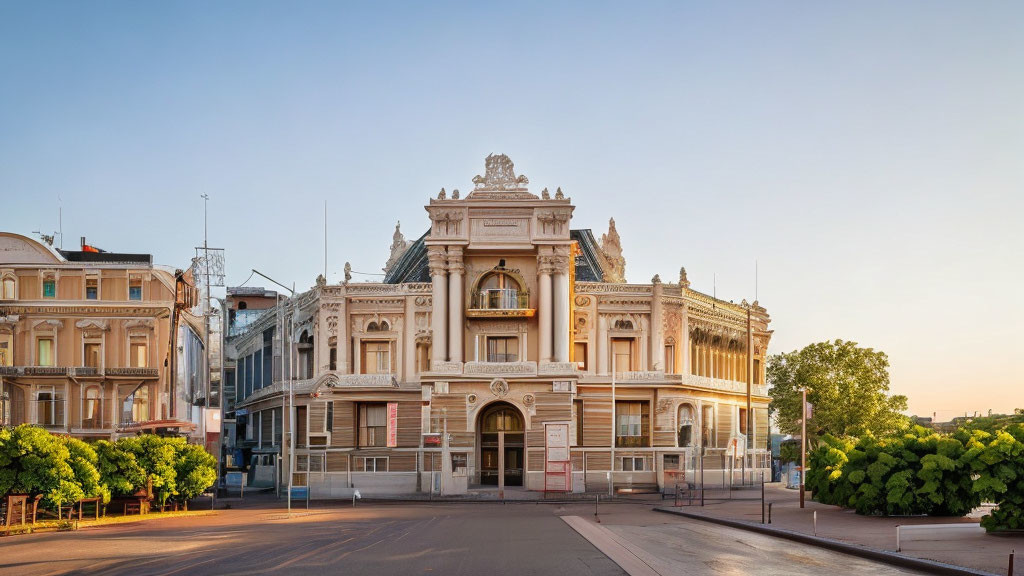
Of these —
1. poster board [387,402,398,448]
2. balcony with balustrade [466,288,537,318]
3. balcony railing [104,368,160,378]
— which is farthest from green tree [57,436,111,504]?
balcony with balustrade [466,288,537,318]

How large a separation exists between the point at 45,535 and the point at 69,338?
1468 inches

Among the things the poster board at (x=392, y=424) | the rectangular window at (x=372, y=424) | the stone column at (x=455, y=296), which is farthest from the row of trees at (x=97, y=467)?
the rectangular window at (x=372, y=424)

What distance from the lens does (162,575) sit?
76.2 ft

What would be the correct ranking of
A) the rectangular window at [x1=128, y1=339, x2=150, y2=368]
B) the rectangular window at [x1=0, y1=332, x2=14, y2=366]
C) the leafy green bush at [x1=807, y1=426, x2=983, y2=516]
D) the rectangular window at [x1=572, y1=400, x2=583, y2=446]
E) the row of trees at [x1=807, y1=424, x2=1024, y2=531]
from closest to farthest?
the row of trees at [x1=807, y1=424, x2=1024, y2=531] → the leafy green bush at [x1=807, y1=426, x2=983, y2=516] → the rectangular window at [x1=0, y1=332, x2=14, y2=366] → the rectangular window at [x1=128, y1=339, x2=150, y2=368] → the rectangular window at [x1=572, y1=400, x2=583, y2=446]

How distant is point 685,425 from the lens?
75.4m

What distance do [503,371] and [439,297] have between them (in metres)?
6.94

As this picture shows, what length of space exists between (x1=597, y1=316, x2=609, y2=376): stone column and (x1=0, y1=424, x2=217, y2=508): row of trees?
109 feet

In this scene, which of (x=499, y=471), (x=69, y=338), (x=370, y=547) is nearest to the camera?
(x=370, y=547)

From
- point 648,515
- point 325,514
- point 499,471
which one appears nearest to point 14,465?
point 325,514

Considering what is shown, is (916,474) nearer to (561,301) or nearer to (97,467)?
(97,467)

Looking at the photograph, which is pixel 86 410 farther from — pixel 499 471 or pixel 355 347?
pixel 499 471

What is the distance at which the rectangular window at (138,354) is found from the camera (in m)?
70.0

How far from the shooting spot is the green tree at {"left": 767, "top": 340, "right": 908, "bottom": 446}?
89.6 meters

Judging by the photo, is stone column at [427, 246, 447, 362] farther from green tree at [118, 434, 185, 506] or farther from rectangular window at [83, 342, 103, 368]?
green tree at [118, 434, 185, 506]
